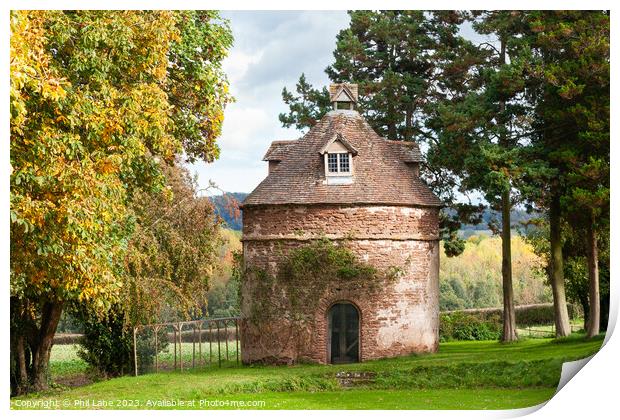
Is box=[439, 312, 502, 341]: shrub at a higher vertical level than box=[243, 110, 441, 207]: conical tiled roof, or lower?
lower

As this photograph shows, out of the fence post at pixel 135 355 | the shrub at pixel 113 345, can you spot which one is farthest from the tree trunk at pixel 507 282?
the fence post at pixel 135 355

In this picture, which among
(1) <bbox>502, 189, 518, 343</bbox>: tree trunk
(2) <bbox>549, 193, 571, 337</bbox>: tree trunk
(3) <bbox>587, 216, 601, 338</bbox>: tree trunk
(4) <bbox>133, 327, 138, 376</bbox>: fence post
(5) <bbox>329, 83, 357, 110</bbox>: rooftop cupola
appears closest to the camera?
(4) <bbox>133, 327, 138, 376</bbox>: fence post

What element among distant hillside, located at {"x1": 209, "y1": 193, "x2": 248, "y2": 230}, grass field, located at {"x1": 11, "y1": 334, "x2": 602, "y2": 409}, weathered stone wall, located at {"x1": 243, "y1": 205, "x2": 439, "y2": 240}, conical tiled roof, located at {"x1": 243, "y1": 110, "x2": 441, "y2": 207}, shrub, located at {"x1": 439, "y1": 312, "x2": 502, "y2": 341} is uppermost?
conical tiled roof, located at {"x1": 243, "y1": 110, "x2": 441, "y2": 207}

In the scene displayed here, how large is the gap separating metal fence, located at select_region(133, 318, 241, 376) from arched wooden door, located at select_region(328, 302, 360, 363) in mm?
3200

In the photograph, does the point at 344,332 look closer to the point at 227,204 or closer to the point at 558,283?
the point at 227,204

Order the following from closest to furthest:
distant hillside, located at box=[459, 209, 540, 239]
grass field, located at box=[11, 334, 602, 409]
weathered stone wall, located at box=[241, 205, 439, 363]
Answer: grass field, located at box=[11, 334, 602, 409]
weathered stone wall, located at box=[241, 205, 439, 363]
distant hillside, located at box=[459, 209, 540, 239]

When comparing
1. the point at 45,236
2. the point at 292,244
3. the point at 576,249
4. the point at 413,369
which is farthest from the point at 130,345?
the point at 576,249

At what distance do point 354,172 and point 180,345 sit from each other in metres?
7.78

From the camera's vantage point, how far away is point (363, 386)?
2325 cm

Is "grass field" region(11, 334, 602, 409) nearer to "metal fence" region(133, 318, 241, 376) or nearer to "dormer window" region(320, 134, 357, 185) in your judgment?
"metal fence" region(133, 318, 241, 376)

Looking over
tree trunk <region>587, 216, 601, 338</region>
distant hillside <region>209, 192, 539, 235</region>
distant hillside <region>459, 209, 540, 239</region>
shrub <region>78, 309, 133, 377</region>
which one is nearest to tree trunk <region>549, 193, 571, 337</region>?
tree trunk <region>587, 216, 601, 338</region>

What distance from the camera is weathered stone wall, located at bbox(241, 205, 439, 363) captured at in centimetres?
2728

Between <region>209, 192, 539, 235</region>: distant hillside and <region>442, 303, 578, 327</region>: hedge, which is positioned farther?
<region>442, 303, 578, 327</region>: hedge

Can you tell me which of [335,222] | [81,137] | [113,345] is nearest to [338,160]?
[335,222]
